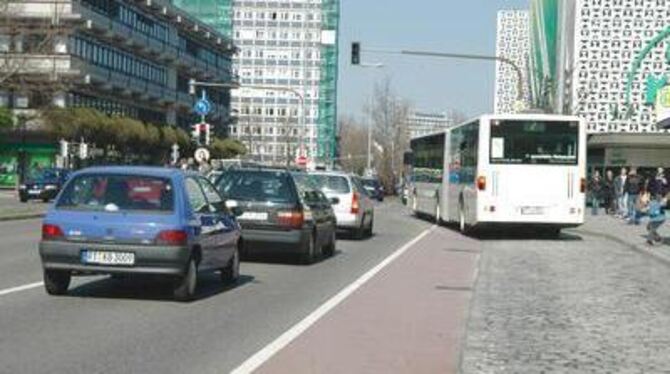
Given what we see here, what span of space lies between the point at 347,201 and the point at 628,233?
7.97 m

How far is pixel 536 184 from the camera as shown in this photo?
28594mm

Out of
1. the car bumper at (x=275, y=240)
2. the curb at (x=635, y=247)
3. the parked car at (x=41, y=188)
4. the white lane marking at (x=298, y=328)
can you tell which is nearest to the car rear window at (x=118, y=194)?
the white lane marking at (x=298, y=328)

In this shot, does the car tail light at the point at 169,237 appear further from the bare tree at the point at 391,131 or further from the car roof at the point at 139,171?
the bare tree at the point at 391,131

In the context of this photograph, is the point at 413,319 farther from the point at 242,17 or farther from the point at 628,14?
the point at 242,17

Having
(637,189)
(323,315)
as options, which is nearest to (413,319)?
(323,315)

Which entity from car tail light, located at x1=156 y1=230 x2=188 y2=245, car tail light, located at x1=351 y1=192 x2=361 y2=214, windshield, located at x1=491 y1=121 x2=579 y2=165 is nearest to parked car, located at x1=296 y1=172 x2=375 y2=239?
car tail light, located at x1=351 y1=192 x2=361 y2=214

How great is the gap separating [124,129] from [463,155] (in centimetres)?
5174

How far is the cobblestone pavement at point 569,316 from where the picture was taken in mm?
9602

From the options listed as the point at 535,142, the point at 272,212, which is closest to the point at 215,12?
the point at 535,142

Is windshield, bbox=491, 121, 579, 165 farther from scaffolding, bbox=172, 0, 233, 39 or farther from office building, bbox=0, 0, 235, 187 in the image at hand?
scaffolding, bbox=172, 0, 233, 39

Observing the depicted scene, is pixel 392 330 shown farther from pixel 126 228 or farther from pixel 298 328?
pixel 126 228

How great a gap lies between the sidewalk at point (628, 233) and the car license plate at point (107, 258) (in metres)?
11.4

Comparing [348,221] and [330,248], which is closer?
[330,248]

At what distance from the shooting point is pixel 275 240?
1894 centimetres
